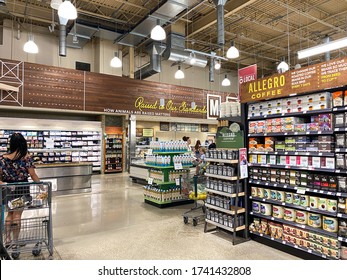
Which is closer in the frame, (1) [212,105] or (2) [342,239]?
(2) [342,239]

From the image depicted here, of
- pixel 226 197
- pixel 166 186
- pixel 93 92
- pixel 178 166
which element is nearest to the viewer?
pixel 226 197

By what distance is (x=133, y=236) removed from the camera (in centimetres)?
411

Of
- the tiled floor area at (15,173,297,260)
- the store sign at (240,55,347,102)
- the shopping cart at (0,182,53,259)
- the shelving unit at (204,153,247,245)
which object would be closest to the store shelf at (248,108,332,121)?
the store sign at (240,55,347,102)

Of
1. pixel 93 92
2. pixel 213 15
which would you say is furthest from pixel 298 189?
pixel 93 92

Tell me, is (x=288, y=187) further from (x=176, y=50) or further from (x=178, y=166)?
(x=176, y=50)

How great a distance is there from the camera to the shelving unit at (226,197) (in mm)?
3879

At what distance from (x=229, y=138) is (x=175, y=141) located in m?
2.39

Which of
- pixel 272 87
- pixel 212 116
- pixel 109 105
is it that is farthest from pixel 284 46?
pixel 272 87

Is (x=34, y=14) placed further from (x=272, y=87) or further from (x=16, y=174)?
(x=272, y=87)

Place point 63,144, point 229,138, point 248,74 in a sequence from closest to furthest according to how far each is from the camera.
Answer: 1. point 229,138
2. point 248,74
3. point 63,144

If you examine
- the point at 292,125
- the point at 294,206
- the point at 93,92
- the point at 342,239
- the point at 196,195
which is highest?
the point at 93,92

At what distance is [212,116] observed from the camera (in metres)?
13.9

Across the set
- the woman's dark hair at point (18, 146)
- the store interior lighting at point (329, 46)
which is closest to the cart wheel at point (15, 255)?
the woman's dark hair at point (18, 146)

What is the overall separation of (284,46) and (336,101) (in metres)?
11.9
